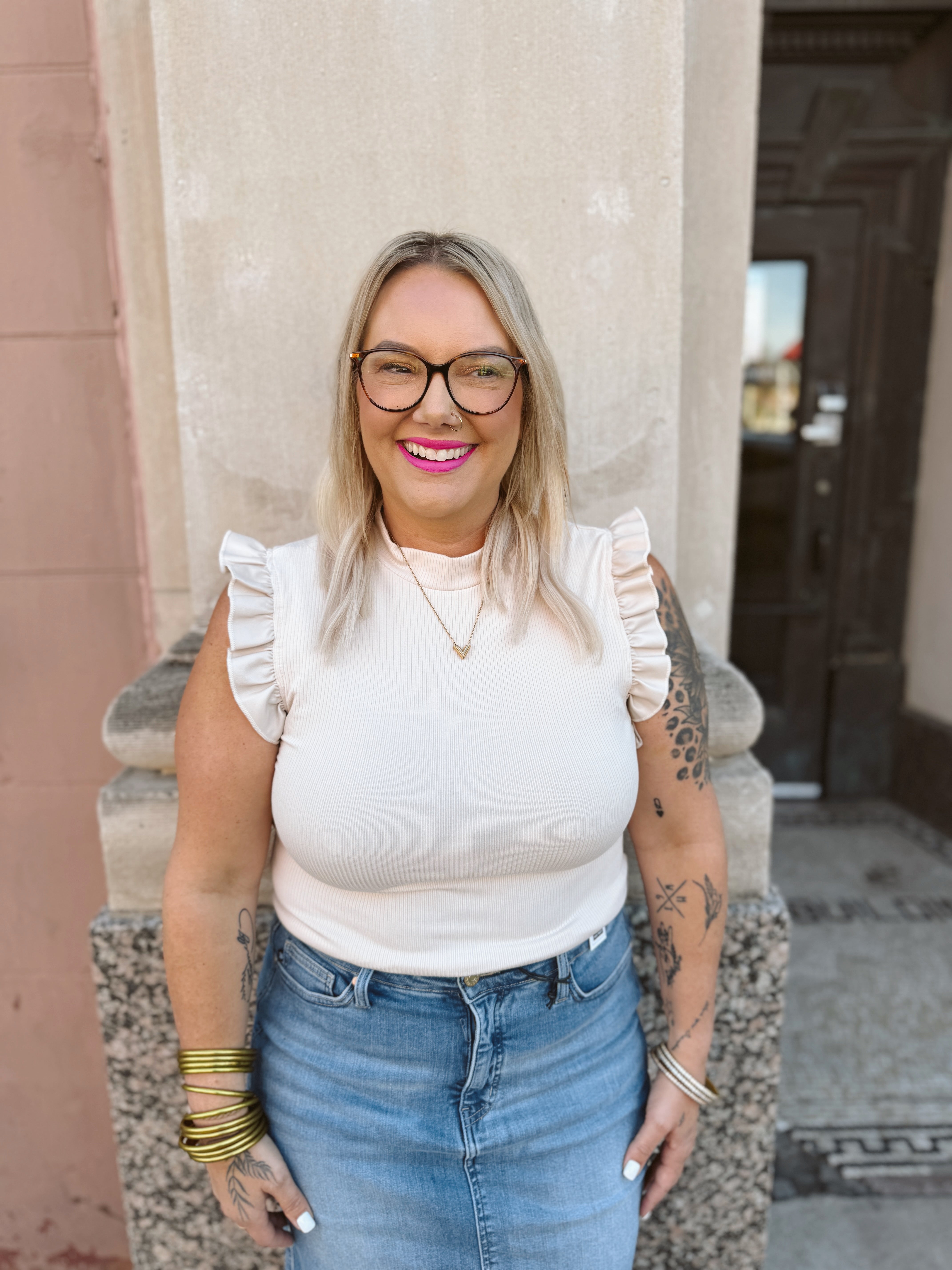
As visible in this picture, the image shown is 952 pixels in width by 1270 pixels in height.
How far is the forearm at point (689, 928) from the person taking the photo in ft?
4.61

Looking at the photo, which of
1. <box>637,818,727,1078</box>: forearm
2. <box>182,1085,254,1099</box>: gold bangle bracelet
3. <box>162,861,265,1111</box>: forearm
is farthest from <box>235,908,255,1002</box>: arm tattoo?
<box>637,818,727,1078</box>: forearm

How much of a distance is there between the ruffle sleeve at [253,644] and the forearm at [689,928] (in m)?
0.67

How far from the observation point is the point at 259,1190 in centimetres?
129

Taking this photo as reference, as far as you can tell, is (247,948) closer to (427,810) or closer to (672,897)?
(427,810)

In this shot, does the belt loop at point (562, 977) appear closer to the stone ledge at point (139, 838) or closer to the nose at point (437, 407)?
the stone ledge at point (139, 838)

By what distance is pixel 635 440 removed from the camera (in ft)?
5.62

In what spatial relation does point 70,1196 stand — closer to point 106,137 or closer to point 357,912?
point 357,912

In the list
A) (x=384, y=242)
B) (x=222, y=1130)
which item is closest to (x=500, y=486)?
(x=384, y=242)

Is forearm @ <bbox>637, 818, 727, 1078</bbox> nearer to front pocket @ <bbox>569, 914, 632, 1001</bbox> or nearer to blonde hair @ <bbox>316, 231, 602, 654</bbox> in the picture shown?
front pocket @ <bbox>569, 914, 632, 1001</bbox>

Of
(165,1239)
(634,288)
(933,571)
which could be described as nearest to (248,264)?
(634,288)

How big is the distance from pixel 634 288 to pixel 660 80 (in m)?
0.36

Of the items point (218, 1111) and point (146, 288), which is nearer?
point (218, 1111)

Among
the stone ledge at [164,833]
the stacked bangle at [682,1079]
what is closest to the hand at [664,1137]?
the stacked bangle at [682,1079]

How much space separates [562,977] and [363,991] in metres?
0.30
